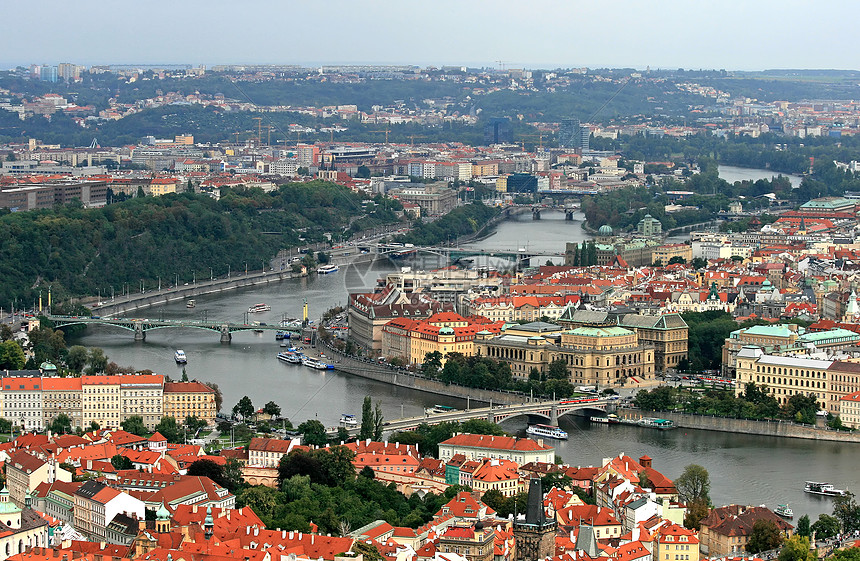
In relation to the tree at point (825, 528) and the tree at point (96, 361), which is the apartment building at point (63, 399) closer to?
the tree at point (96, 361)

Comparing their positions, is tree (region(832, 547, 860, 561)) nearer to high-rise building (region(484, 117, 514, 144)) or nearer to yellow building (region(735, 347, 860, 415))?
yellow building (region(735, 347, 860, 415))

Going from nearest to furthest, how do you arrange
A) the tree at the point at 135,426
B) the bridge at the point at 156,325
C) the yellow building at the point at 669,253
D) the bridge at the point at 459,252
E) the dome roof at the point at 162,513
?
the dome roof at the point at 162,513 → the tree at the point at 135,426 → the bridge at the point at 156,325 → the yellow building at the point at 669,253 → the bridge at the point at 459,252

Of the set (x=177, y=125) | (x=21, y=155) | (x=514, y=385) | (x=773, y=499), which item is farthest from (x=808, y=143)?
(x=773, y=499)

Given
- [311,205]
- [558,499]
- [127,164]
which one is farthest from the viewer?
[127,164]

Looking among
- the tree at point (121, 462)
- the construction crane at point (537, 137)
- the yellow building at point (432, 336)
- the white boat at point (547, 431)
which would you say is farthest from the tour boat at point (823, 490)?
the construction crane at point (537, 137)

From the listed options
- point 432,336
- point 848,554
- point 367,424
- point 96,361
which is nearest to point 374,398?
point 432,336

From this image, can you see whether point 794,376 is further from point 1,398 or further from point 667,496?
point 1,398
